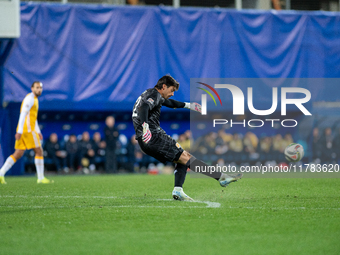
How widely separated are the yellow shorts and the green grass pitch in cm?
381

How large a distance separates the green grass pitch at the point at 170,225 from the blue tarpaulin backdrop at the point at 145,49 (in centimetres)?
1194

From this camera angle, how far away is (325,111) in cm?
2253

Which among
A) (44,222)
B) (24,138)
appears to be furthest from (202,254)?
(24,138)

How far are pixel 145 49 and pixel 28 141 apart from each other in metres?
9.69

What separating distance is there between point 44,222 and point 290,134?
17615 mm

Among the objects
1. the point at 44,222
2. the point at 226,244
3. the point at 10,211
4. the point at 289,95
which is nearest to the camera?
the point at 226,244

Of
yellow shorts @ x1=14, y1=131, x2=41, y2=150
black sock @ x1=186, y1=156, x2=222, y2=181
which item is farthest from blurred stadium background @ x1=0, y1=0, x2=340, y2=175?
black sock @ x1=186, y1=156, x2=222, y2=181

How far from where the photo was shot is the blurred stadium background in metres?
19.9

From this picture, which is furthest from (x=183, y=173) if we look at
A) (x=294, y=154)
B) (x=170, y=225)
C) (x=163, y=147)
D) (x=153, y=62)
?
(x=153, y=62)

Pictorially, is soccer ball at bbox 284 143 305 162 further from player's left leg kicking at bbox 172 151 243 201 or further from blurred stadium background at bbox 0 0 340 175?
blurred stadium background at bbox 0 0 340 175

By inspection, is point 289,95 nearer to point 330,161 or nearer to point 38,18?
point 330,161

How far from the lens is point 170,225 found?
5.44 meters

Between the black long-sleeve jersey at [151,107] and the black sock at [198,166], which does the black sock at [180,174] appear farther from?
the black long-sleeve jersey at [151,107]

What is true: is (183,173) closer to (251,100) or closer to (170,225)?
(170,225)
